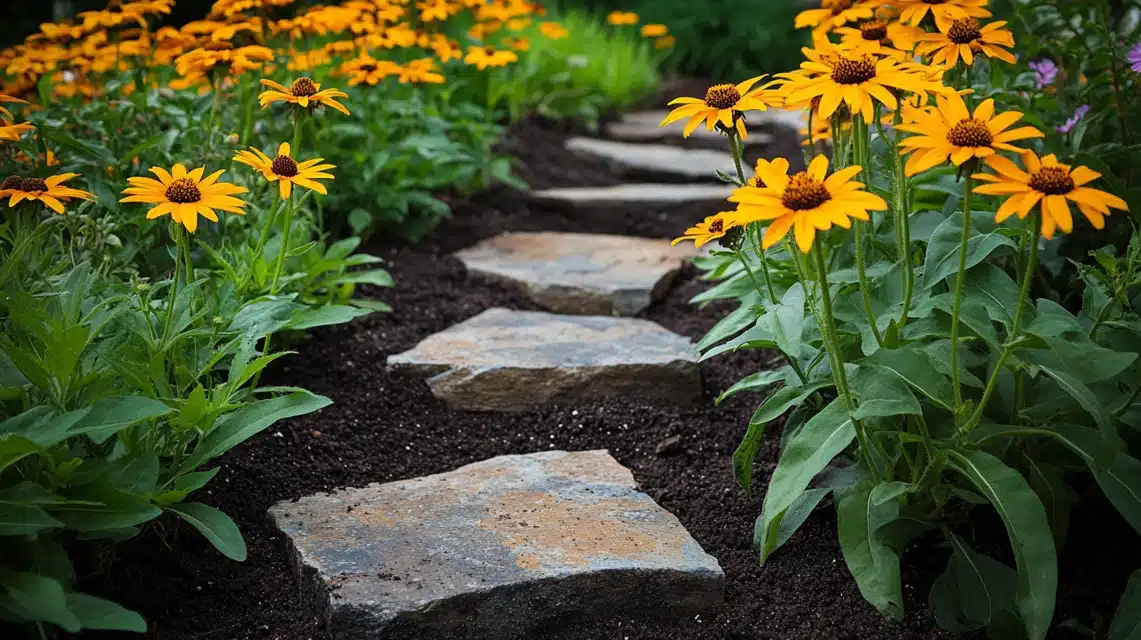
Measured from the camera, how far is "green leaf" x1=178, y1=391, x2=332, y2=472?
171 centimetres

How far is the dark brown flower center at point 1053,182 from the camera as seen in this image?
1396mm

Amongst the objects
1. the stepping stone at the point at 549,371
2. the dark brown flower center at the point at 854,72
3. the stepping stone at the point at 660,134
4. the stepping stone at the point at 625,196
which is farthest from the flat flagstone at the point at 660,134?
the dark brown flower center at the point at 854,72

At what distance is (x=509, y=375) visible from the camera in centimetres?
257

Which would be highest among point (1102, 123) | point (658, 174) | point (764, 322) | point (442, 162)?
point (1102, 123)

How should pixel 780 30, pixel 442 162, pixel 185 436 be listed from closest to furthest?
pixel 185 436 → pixel 442 162 → pixel 780 30

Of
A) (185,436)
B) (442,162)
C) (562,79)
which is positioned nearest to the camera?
(185,436)

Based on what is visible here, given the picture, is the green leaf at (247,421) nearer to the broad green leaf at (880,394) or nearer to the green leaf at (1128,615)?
the broad green leaf at (880,394)

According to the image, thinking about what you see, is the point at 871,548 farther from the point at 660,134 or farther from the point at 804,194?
the point at 660,134

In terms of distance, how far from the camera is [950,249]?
1.77 metres

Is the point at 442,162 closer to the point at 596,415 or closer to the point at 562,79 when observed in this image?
the point at 596,415

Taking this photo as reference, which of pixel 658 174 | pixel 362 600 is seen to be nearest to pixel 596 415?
pixel 362 600

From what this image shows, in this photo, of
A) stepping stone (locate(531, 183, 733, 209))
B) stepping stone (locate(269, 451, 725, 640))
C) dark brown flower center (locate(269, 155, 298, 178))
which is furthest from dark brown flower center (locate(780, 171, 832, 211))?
stepping stone (locate(531, 183, 733, 209))

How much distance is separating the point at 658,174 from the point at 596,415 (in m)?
2.36

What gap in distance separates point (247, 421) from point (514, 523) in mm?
511
